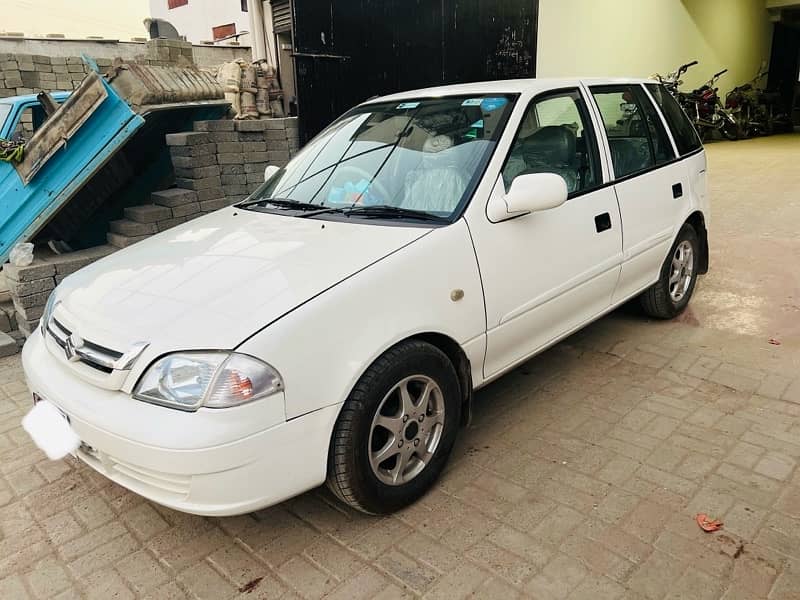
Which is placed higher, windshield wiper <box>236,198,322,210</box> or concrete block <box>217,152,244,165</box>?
concrete block <box>217,152,244,165</box>

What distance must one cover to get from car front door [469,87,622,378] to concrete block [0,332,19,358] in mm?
3568

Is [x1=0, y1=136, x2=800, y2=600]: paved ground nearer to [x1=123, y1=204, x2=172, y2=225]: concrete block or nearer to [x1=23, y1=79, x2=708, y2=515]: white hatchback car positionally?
[x1=23, y1=79, x2=708, y2=515]: white hatchback car

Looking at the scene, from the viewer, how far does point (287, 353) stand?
6.82 ft

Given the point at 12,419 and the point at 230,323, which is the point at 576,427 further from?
the point at 12,419

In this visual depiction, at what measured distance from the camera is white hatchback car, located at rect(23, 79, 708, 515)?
2068 millimetres

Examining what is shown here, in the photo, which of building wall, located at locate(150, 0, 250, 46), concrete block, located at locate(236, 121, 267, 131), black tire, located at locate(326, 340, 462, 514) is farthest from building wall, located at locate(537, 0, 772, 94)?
building wall, located at locate(150, 0, 250, 46)

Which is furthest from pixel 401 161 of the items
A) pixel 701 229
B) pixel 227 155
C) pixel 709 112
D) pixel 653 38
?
pixel 709 112

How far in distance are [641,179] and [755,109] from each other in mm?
17614

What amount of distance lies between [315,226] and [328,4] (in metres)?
4.48

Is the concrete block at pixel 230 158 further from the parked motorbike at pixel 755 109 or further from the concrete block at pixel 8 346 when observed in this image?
the parked motorbike at pixel 755 109

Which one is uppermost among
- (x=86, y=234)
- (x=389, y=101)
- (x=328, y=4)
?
(x=328, y=4)

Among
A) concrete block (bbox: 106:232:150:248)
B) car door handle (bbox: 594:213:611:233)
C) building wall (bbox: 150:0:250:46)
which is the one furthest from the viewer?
building wall (bbox: 150:0:250:46)

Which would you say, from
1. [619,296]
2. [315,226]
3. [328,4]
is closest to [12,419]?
[315,226]

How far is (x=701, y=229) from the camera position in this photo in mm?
4562
